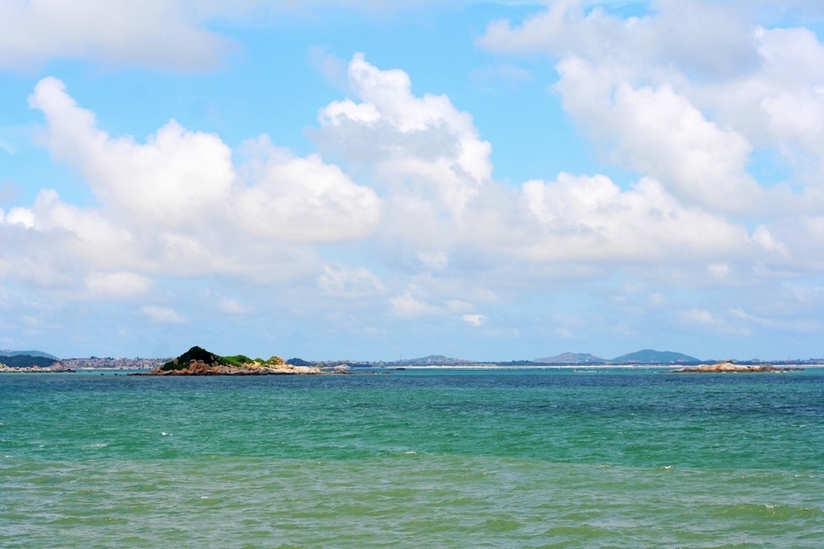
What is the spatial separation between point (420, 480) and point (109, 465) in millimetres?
17003

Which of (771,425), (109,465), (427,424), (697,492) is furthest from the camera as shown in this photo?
(427,424)

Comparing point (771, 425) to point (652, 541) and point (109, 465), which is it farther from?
point (109, 465)

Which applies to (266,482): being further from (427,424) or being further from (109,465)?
(427,424)

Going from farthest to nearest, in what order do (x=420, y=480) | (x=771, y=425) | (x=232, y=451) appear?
(x=771, y=425), (x=232, y=451), (x=420, y=480)

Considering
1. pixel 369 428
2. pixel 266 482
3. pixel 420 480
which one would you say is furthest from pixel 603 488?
pixel 369 428

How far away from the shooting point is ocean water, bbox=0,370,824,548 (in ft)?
78.0

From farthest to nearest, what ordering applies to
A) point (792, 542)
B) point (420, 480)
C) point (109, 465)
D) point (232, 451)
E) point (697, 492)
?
point (232, 451), point (109, 465), point (420, 480), point (697, 492), point (792, 542)

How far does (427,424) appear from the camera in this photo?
201 ft

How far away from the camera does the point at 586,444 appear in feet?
151

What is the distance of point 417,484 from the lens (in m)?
32.4

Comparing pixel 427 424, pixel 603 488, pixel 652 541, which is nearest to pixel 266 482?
pixel 603 488

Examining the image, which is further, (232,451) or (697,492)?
(232,451)

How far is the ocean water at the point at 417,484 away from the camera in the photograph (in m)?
23.8

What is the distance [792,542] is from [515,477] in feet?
44.7
